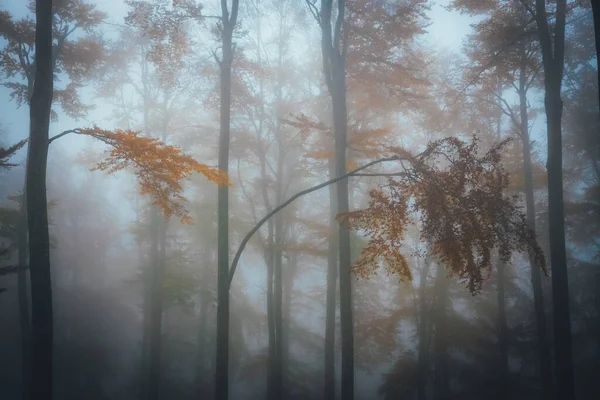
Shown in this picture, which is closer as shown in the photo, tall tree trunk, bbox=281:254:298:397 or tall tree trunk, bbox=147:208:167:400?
tall tree trunk, bbox=147:208:167:400

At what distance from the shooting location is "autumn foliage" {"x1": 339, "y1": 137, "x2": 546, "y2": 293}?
538 centimetres

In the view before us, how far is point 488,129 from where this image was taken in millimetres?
17734

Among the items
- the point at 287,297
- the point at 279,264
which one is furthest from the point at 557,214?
the point at 287,297

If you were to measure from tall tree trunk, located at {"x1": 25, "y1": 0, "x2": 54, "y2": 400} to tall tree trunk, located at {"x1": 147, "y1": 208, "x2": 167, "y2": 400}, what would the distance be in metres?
9.83

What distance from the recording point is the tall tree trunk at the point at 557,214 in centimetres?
866

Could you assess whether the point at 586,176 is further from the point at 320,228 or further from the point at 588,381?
the point at 320,228

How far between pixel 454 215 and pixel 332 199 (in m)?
9.53

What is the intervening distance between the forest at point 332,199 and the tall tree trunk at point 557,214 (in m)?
0.04

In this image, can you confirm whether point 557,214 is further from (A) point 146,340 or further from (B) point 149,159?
(A) point 146,340

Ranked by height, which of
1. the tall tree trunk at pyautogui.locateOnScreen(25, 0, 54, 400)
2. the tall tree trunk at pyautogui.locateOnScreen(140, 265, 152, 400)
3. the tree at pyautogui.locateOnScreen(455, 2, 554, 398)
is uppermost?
the tree at pyautogui.locateOnScreen(455, 2, 554, 398)

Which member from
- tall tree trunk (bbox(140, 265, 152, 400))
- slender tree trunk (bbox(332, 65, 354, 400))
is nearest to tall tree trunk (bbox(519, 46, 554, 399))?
slender tree trunk (bbox(332, 65, 354, 400))

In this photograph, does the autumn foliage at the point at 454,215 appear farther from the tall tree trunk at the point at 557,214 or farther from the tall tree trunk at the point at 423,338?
the tall tree trunk at the point at 423,338

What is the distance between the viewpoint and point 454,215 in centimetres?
552

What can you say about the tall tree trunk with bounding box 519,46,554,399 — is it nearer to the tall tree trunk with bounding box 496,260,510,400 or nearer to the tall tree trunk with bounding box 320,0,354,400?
the tall tree trunk with bounding box 496,260,510,400
